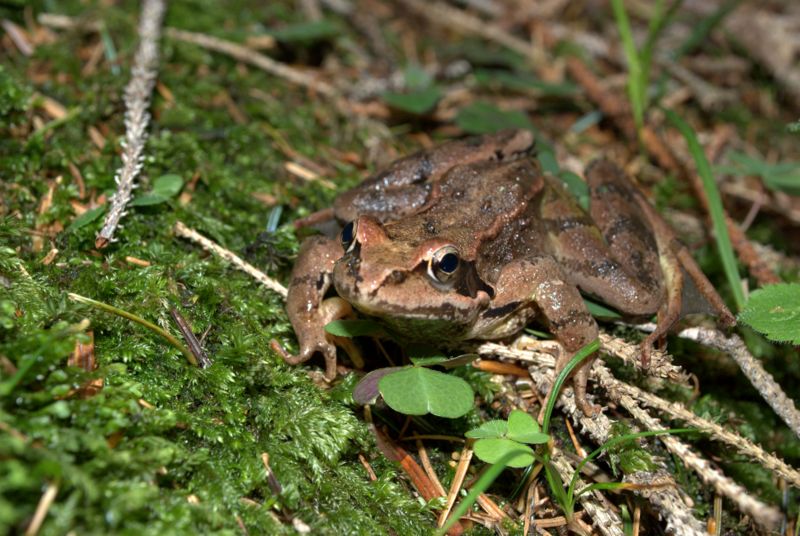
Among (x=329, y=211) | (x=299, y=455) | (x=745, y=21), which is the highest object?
(x=745, y=21)

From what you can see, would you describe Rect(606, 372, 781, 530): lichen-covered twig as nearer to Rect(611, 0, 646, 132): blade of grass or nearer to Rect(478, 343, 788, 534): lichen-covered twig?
Rect(478, 343, 788, 534): lichen-covered twig

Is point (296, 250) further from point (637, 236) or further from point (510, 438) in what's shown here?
point (637, 236)

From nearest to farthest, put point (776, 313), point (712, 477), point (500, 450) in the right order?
point (712, 477) < point (500, 450) < point (776, 313)

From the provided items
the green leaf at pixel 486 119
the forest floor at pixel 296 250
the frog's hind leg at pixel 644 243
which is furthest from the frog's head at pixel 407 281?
the green leaf at pixel 486 119

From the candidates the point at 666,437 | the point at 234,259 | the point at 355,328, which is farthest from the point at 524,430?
the point at 234,259

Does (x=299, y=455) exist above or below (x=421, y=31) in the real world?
below

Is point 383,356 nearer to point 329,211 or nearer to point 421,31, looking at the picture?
point 329,211

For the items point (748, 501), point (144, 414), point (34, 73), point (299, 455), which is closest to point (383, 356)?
point (299, 455)

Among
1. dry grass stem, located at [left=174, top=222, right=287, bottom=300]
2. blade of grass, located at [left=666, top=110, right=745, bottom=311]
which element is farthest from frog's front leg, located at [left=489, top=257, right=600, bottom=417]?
dry grass stem, located at [left=174, top=222, right=287, bottom=300]
